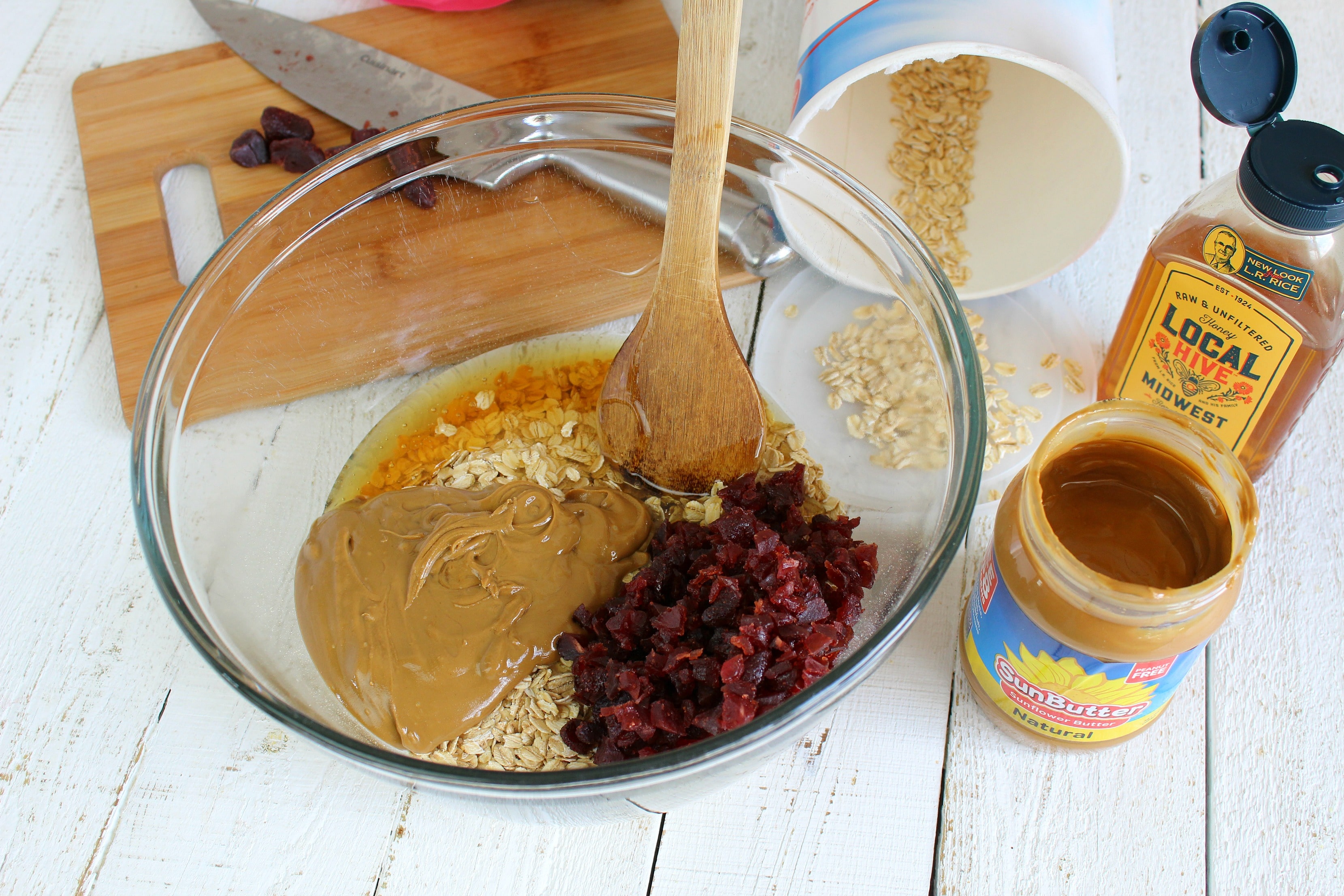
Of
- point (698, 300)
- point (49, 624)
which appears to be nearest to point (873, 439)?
point (698, 300)

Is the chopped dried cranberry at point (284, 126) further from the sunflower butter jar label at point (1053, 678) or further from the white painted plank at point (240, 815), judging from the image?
the sunflower butter jar label at point (1053, 678)

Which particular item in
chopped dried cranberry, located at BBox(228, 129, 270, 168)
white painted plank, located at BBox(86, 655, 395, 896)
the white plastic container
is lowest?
white painted plank, located at BBox(86, 655, 395, 896)

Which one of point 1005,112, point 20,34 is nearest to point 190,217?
point 20,34

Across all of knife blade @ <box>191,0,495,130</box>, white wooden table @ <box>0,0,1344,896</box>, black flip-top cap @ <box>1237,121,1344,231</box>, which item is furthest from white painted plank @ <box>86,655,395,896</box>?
black flip-top cap @ <box>1237,121,1344,231</box>

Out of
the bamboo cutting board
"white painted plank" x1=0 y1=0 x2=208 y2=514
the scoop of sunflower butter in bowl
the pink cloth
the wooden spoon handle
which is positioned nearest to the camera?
the wooden spoon handle

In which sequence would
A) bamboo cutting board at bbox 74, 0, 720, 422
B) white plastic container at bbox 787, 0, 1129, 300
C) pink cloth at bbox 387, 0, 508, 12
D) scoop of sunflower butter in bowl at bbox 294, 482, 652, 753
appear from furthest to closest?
pink cloth at bbox 387, 0, 508, 12
bamboo cutting board at bbox 74, 0, 720, 422
white plastic container at bbox 787, 0, 1129, 300
scoop of sunflower butter in bowl at bbox 294, 482, 652, 753

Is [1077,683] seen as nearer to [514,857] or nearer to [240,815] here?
[514,857]

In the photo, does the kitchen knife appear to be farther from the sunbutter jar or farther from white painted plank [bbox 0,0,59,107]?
the sunbutter jar

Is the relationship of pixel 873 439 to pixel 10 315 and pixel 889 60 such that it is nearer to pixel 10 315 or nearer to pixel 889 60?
pixel 889 60
